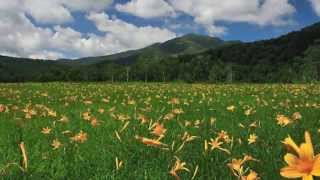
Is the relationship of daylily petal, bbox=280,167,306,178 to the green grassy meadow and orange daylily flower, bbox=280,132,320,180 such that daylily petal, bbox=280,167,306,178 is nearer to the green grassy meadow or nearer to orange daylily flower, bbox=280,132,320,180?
orange daylily flower, bbox=280,132,320,180

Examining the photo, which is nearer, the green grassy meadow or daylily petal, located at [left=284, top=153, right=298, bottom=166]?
daylily petal, located at [left=284, top=153, right=298, bottom=166]

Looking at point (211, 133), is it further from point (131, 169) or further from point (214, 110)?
point (214, 110)

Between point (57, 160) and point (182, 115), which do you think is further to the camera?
point (182, 115)

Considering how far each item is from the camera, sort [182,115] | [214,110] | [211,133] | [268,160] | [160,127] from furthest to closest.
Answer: [214,110]
[182,115]
[211,133]
[268,160]
[160,127]

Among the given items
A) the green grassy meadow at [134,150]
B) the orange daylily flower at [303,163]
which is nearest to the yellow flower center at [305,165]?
the orange daylily flower at [303,163]

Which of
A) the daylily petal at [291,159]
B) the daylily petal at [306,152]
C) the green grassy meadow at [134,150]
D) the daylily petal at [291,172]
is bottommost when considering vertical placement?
the green grassy meadow at [134,150]

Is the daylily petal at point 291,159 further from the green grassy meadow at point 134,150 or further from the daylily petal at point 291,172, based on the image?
the green grassy meadow at point 134,150

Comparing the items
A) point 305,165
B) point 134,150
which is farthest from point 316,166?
point 134,150

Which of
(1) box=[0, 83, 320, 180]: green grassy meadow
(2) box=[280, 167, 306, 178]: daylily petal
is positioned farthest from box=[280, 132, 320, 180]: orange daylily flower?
(1) box=[0, 83, 320, 180]: green grassy meadow

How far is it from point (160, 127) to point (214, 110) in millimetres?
6845

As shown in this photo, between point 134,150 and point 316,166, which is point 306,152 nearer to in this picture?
point 316,166

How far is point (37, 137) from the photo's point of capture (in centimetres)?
748

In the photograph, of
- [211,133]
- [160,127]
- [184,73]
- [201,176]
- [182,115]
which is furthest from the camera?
[184,73]

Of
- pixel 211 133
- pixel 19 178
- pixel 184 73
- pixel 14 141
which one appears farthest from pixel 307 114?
pixel 184 73
